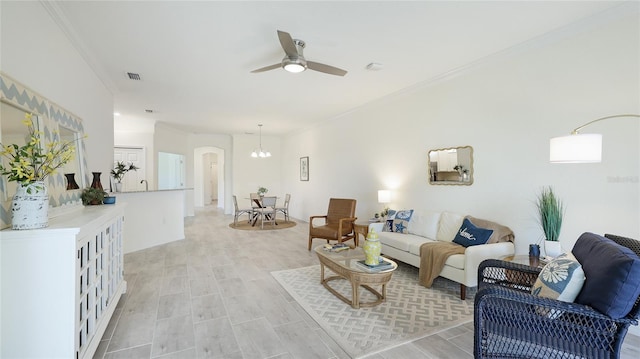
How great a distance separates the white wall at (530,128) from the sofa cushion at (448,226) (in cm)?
18

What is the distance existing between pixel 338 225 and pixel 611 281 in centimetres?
375

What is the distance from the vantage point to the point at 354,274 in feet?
9.04

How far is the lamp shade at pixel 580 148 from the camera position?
217 centimetres

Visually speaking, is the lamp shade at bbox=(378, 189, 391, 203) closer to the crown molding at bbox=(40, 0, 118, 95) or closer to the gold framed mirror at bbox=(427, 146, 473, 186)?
the gold framed mirror at bbox=(427, 146, 473, 186)

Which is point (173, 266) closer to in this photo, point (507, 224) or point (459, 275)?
point (459, 275)

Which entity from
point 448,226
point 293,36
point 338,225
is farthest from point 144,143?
point 448,226

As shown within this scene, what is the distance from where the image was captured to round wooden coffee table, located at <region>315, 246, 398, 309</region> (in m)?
2.73

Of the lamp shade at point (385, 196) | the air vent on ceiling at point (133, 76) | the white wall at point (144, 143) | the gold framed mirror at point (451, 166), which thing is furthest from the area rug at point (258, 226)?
the gold framed mirror at point (451, 166)

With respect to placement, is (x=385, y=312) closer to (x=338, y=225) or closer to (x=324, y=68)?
(x=338, y=225)

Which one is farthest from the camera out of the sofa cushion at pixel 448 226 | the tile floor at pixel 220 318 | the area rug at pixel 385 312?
the sofa cushion at pixel 448 226

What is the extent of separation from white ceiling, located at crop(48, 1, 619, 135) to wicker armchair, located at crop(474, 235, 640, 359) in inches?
93.3

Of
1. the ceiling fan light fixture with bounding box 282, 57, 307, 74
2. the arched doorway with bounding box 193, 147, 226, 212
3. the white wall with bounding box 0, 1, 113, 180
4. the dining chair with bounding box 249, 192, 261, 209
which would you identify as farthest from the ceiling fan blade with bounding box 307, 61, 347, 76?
the arched doorway with bounding box 193, 147, 226, 212

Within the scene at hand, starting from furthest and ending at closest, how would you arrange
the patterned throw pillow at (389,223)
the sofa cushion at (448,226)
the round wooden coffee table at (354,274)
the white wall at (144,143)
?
1. the white wall at (144,143)
2. the patterned throw pillow at (389,223)
3. the sofa cushion at (448,226)
4. the round wooden coffee table at (354,274)

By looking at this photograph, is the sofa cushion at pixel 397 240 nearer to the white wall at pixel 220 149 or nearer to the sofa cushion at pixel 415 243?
the sofa cushion at pixel 415 243
